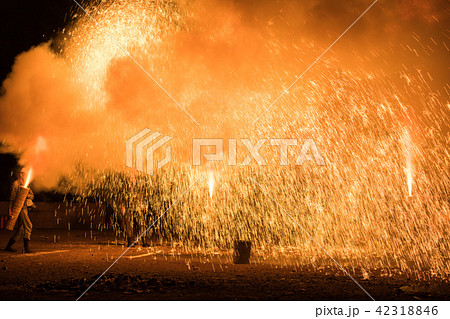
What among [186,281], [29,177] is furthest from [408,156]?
[29,177]

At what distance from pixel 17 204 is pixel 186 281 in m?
5.25

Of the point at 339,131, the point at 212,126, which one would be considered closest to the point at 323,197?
the point at 339,131

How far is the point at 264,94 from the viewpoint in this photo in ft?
38.4

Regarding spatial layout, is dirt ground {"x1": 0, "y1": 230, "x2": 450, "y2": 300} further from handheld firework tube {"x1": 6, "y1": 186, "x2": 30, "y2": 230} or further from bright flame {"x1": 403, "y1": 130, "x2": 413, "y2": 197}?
bright flame {"x1": 403, "y1": 130, "x2": 413, "y2": 197}

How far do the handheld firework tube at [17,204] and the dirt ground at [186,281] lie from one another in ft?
2.90

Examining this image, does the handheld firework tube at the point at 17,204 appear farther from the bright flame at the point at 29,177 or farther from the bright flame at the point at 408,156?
the bright flame at the point at 408,156

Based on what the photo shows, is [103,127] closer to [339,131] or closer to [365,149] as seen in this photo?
[339,131]

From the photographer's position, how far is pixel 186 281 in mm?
6906

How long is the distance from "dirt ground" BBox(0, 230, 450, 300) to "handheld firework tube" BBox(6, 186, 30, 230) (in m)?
0.89

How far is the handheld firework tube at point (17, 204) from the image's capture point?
1018 centimetres

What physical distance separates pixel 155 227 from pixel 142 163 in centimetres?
741

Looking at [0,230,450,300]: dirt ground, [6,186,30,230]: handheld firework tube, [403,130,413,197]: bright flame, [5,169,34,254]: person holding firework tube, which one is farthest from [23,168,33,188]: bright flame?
[403,130,413,197]: bright flame

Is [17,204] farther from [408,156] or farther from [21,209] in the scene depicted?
[408,156]

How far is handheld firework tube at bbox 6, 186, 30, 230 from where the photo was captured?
10182 mm
